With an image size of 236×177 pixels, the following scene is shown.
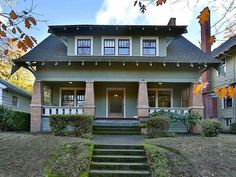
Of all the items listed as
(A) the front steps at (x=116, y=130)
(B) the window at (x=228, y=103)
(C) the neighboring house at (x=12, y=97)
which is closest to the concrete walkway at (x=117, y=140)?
(A) the front steps at (x=116, y=130)

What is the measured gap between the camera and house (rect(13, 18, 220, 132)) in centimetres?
1789

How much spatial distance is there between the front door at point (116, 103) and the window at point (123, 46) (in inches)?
115

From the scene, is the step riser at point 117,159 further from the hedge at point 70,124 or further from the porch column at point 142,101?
the porch column at point 142,101

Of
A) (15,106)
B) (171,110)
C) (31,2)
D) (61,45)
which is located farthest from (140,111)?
(31,2)

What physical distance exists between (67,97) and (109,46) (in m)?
4.77

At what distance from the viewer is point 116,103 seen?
20797mm

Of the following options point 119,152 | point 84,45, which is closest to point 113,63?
point 84,45

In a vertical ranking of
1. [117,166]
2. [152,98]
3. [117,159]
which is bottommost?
[117,166]

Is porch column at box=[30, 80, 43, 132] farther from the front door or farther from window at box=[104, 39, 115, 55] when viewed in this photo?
the front door

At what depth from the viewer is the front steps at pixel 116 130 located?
55.1 ft

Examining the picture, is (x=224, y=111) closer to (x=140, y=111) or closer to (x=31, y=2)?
(x=140, y=111)

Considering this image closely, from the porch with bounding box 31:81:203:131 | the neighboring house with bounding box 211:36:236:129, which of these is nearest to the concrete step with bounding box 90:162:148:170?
the porch with bounding box 31:81:203:131

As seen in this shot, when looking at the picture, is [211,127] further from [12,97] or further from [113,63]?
[12,97]

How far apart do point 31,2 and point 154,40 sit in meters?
14.4
